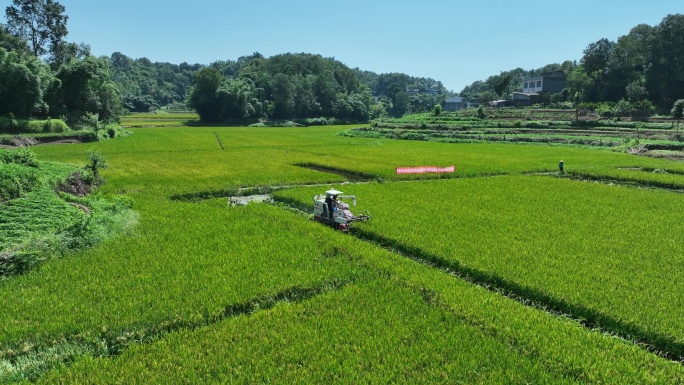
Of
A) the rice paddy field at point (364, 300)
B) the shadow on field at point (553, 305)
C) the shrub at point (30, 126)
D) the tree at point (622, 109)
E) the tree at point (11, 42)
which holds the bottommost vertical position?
the shadow on field at point (553, 305)

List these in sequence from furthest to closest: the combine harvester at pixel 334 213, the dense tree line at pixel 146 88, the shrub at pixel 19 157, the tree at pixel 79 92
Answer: the dense tree line at pixel 146 88, the tree at pixel 79 92, the shrub at pixel 19 157, the combine harvester at pixel 334 213

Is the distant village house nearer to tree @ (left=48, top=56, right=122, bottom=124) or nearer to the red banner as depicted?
the red banner

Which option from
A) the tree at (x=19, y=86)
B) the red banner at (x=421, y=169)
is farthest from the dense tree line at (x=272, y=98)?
the red banner at (x=421, y=169)

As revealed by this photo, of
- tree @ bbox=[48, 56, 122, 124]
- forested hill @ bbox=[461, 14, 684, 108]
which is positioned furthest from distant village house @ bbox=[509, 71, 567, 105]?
tree @ bbox=[48, 56, 122, 124]

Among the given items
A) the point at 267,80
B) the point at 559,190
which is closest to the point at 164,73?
the point at 267,80

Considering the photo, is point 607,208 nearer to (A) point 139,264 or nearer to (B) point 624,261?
(B) point 624,261

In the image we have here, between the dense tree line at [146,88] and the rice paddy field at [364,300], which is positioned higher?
the dense tree line at [146,88]

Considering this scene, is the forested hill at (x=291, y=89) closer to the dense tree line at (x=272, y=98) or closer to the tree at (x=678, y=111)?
the dense tree line at (x=272, y=98)

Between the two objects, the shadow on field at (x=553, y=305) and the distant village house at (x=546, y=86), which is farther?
the distant village house at (x=546, y=86)

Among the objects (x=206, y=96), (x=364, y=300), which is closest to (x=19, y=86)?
(x=364, y=300)
